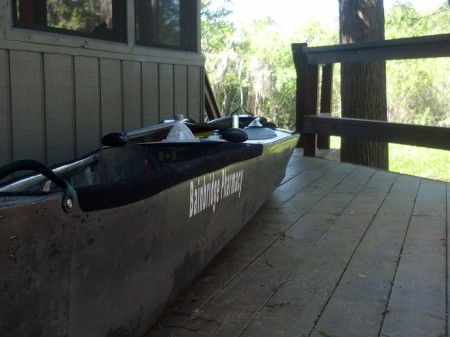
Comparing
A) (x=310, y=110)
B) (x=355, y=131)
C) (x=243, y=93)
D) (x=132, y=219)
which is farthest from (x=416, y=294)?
(x=243, y=93)

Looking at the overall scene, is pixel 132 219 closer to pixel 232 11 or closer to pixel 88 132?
pixel 88 132

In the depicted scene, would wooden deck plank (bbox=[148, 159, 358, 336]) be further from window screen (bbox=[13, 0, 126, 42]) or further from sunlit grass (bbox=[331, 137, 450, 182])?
sunlit grass (bbox=[331, 137, 450, 182])

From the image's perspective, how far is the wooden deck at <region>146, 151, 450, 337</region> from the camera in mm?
2418

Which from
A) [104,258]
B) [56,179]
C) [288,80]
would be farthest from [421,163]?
[56,179]

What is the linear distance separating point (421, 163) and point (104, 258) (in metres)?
17.6

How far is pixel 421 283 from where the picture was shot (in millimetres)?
2900

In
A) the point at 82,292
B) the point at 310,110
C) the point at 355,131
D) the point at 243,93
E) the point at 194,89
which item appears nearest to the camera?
the point at 82,292

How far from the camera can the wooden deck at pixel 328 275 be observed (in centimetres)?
242

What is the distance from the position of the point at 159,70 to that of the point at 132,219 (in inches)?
139

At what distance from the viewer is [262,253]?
3.42m

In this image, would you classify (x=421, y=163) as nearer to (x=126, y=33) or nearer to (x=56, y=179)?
(x=126, y=33)

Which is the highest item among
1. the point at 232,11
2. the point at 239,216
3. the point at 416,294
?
the point at 232,11

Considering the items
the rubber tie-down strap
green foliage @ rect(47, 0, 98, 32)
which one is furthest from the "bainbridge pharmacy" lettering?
green foliage @ rect(47, 0, 98, 32)

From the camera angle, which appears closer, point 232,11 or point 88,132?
point 88,132
